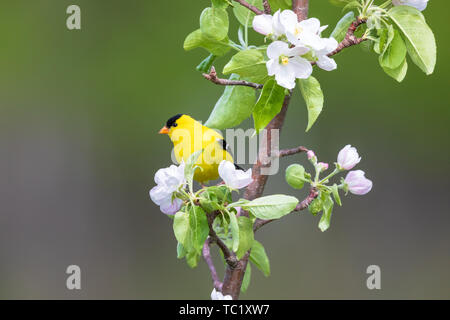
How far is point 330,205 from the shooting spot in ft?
3.69

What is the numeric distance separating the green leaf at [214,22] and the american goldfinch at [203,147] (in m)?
0.57

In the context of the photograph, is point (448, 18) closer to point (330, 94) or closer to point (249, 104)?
point (330, 94)

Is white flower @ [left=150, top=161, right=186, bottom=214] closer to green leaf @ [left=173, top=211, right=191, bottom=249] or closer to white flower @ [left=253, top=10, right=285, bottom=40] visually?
green leaf @ [left=173, top=211, right=191, bottom=249]

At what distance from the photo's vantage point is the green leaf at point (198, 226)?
104 centimetres

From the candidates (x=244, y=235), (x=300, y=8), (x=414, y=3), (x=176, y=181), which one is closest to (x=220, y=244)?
(x=244, y=235)

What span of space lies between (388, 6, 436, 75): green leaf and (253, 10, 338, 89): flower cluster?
0.19 m

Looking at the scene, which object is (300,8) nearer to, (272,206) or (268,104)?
(268,104)

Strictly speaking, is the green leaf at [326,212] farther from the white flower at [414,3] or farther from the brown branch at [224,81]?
the white flower at [414,3]

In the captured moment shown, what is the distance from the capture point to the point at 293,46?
103cm

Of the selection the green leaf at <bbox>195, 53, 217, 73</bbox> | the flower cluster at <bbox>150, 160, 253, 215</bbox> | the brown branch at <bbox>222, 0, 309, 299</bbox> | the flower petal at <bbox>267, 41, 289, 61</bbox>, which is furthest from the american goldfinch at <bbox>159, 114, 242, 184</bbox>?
the flower petal at <bbox>267, 41, 289, 61</bbox>

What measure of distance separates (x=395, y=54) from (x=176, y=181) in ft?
1.68

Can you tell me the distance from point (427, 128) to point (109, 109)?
216cm

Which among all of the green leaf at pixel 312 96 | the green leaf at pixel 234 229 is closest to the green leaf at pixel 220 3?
the green leaf at pixel 312 96

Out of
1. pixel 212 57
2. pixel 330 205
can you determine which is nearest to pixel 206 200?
pixel 330 205
